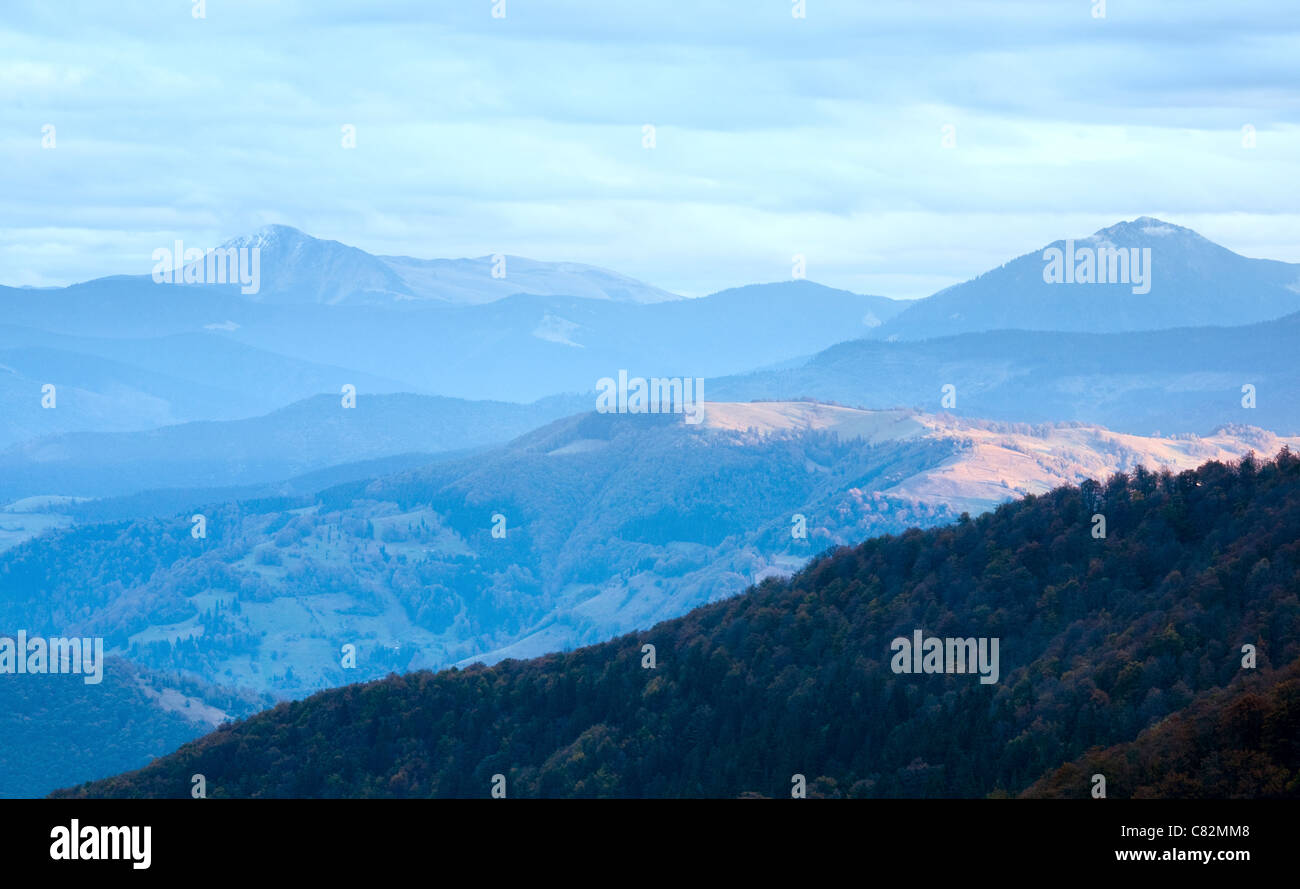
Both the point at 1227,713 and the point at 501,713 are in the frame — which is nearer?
the point at 1227,713

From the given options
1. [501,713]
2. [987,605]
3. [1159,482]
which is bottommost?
[501,713]
